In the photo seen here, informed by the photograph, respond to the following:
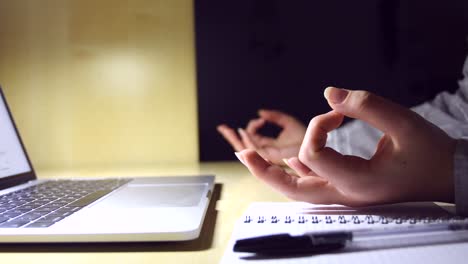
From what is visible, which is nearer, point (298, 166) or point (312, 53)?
point (298, 166)

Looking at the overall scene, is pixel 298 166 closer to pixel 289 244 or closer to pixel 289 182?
pixel 289 182

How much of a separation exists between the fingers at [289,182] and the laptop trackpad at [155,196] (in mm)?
78

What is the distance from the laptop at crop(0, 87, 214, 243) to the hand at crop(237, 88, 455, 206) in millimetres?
130

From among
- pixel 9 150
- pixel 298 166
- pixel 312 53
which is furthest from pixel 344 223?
pixel 312 53

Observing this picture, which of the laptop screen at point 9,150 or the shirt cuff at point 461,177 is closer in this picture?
the shirt cuff at point 461,177

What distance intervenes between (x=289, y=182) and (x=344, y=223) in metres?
0.08

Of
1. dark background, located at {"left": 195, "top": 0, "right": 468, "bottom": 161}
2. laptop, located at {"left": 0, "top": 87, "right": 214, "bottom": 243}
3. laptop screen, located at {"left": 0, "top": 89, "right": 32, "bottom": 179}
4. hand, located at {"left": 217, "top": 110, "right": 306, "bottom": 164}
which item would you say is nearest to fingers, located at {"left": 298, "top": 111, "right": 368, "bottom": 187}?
laptop, located at {"left": 0, "top": 87, "right": 214, "bottom": 243}

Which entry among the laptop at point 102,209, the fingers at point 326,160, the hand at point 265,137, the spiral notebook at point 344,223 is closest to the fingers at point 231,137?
the hand at point 265,137

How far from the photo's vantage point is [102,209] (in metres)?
0.48

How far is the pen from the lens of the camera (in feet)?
1.12

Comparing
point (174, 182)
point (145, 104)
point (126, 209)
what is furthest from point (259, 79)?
point (126, 209)

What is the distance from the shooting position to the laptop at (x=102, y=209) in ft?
1.26

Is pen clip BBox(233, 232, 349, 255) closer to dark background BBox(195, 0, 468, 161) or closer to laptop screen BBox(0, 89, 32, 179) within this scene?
laptop screen BBox(0, 89, 32, 179)

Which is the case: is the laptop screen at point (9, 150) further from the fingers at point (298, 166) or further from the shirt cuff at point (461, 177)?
the shirt cuff at point (461, 177)
